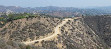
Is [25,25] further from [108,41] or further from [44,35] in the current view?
[108,41]

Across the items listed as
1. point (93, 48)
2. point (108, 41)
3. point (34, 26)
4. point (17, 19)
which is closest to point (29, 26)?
point (34, 26)

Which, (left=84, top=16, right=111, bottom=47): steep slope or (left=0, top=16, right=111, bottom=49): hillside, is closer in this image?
(left=0, top=16, right=111, bottom=49): hillside

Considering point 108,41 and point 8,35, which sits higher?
point 8,35

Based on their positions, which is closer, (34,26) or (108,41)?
(34,26)

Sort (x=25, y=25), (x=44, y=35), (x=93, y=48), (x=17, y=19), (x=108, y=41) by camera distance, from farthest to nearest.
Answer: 1. (x=108, y=41)
2. (x=17, y=19)
3. (x=25, y=25)
4. (x=93, y=48)
5. (x=44, y=35)

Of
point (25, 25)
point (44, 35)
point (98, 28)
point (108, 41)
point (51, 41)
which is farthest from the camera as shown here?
point (98, 28)

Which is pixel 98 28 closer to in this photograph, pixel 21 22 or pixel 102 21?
pixel 102 21

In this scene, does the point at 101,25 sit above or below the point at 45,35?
below

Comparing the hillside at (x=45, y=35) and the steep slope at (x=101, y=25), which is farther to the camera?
the steep slope at (x=101, y=25)

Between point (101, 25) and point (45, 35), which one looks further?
point (101, 25)

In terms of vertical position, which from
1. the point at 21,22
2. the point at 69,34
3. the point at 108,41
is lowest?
the point at 108,41
